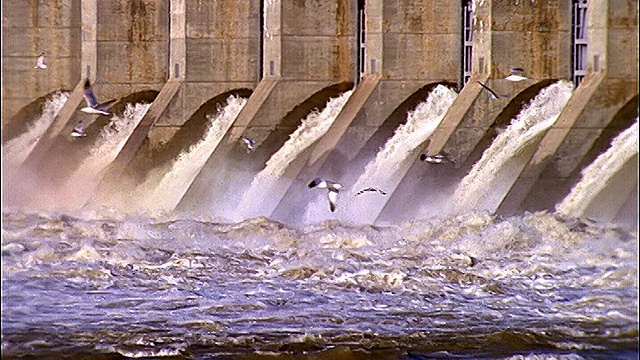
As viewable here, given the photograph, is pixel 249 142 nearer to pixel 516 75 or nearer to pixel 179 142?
pixel 179 142

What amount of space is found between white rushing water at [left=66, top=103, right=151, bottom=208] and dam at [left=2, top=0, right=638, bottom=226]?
24 millimetres

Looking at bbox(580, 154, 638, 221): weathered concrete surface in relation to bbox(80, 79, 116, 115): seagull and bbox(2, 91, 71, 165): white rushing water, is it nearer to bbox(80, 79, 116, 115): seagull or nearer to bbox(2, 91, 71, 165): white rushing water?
bbox(80, 79, 116, 115): seagull

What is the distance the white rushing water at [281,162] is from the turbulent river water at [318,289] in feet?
1.75

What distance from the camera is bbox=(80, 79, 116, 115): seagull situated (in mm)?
15898

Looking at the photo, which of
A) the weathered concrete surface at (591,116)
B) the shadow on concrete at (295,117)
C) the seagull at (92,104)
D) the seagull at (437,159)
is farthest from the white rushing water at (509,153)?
the seagull at (92,104)

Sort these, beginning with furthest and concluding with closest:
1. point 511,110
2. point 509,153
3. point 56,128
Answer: point 56,128 → point 511,110 → point 509,153

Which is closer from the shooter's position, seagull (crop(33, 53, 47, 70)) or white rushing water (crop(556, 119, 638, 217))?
white rushing water (crop(556, 119, 638, 217))

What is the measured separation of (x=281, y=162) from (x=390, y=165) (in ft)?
4.37

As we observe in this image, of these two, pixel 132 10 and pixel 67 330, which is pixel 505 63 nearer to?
pixel 132 10

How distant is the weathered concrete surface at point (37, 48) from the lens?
20.1 metres

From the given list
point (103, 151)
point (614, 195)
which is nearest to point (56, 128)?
point (103, 151)

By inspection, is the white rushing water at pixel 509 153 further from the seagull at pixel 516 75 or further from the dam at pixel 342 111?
the seagull at pixel 516 75

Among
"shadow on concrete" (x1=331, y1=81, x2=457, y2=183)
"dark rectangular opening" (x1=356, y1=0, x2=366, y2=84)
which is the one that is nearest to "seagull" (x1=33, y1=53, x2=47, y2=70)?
"dark rectangular opening" (x1=356, y1=0, x2=366, y2=84)

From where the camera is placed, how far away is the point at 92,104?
16.0m
